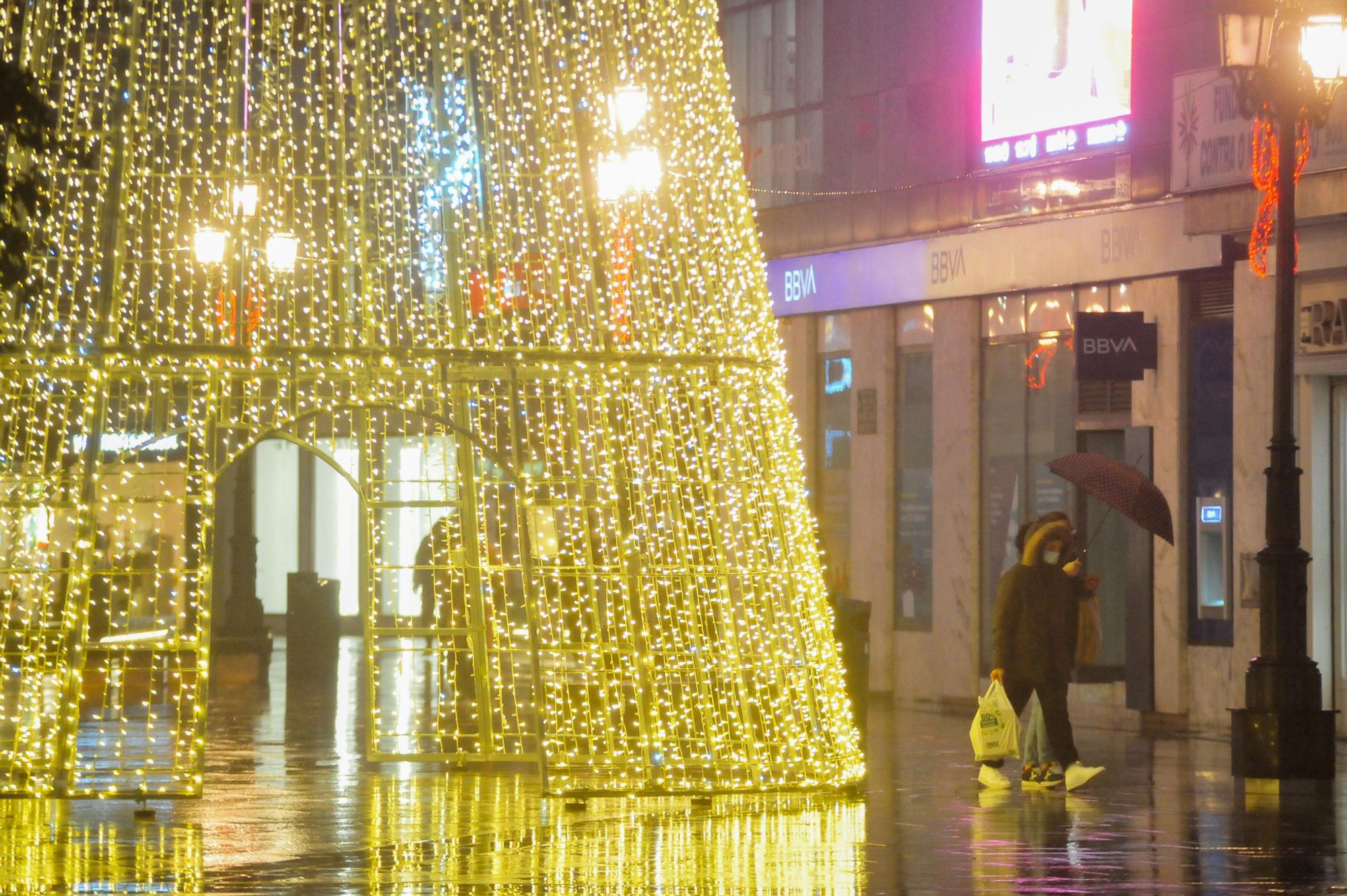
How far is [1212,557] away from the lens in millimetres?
18781

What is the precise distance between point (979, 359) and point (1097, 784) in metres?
8.19

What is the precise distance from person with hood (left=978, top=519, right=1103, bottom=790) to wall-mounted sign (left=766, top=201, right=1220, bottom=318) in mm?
6019

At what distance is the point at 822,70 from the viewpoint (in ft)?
78.2

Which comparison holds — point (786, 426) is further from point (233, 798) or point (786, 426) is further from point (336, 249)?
point (233, 798)

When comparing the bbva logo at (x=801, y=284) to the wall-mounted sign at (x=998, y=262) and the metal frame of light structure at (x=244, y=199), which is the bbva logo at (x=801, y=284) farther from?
the metal frame of light structure at (x=244, y=199)

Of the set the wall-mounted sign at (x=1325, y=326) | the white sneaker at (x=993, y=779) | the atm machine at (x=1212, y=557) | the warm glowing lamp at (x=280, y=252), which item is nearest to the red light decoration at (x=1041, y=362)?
the atm machine at (x=1212, y=557)

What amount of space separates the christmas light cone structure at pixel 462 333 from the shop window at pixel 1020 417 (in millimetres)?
7779

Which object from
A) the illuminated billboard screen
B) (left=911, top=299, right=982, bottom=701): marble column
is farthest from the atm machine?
the illuminated billboard screen

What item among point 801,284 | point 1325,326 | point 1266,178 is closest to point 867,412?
point 801,284

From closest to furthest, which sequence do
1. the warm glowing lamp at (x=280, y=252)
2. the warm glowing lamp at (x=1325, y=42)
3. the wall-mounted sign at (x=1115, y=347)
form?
1. the warm glowing lamp at (x=280, y=252)
2. the warm glowing lamp at (x=1325, y=42)
3. the wall-mounted sign at (x=1115, y=347)

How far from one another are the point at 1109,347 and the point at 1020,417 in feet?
6.44

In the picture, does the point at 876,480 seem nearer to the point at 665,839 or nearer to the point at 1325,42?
the point at 1325,42

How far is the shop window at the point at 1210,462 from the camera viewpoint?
18.6 meters

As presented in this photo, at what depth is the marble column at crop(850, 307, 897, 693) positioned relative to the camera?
22.4 m
